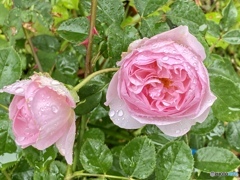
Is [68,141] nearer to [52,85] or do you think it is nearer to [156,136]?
[52,85]

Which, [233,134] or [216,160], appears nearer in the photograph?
[216,160]

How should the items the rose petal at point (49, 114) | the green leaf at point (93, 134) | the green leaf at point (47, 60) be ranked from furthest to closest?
the green leaf at point (47, 60)
the green leaf at point (93, 134)
the rose petal at point (49, 114)

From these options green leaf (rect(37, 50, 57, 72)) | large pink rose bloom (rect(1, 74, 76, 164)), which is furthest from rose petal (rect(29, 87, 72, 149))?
green leaf (rect(37, 50, 57, 72))

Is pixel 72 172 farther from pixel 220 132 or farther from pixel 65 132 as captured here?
pixel 220 132

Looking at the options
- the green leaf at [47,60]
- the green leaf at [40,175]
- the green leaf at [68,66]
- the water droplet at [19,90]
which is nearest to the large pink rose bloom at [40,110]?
the water droplet at [19,90]

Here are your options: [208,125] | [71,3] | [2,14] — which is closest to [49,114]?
[208,125]

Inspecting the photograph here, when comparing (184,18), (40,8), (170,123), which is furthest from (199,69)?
(40,8)

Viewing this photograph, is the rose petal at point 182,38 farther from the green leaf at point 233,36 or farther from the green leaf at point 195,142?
the green leaf at point 195,142
